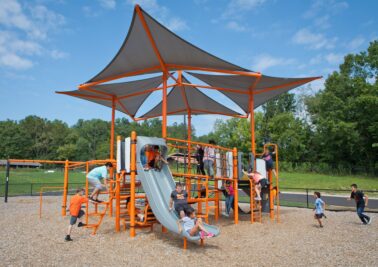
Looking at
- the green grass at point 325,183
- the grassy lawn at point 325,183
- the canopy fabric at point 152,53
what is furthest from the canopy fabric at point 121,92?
the grassy lawn at point 325,183

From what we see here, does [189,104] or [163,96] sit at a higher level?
[189,104]

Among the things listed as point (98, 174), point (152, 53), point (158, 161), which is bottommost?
point (98, 174)

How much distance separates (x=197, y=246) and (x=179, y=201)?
45.1 inches

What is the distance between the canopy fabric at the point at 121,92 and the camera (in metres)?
12.2

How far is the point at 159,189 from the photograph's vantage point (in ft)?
27.8

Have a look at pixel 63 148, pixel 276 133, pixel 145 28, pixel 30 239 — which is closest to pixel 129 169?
pixel 30 239

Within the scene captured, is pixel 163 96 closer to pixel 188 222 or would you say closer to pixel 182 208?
pixel 182 208

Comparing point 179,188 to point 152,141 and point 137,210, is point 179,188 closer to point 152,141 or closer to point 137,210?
point 152,141

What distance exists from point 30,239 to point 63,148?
77.2 m

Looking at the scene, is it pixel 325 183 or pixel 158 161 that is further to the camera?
pixel 325 183

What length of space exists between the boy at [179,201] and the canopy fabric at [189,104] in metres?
6.66

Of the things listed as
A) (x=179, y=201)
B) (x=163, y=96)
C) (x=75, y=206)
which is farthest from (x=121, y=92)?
(x=179, y=201)

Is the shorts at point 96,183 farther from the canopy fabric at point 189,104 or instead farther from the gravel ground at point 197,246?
the canopy fabric at point 189,104

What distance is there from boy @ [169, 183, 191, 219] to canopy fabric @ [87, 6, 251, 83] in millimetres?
3735
